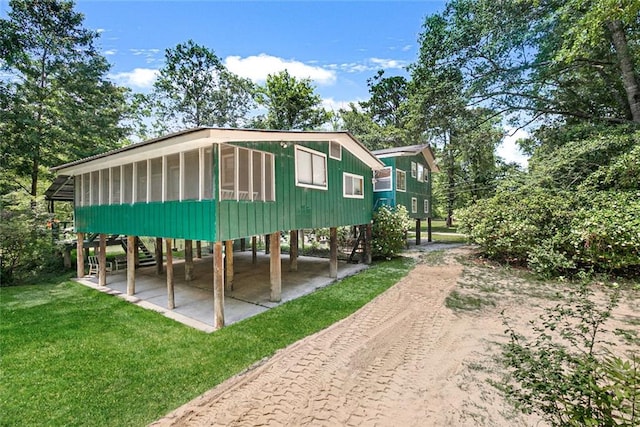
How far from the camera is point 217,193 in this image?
5988mm

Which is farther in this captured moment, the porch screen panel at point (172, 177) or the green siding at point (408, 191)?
the green siding at point (408, 191)

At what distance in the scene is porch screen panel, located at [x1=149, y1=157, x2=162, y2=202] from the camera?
24.4 ft

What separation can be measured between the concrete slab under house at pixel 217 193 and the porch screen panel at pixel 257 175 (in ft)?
0.08

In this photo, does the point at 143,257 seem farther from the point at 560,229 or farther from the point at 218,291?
the point at 560,229

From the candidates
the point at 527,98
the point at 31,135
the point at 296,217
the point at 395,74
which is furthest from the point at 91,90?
the point at 395,74

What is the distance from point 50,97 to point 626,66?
2777 centimetres

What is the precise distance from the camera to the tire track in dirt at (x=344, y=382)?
368 centimetres

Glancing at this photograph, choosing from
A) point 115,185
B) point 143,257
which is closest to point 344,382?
point 115,185

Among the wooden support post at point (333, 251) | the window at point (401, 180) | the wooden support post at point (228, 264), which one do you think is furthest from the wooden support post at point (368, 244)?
the wooden support post at point (228, 264)

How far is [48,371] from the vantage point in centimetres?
471

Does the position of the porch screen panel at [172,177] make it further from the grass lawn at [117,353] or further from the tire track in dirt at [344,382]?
the tire track in dirt at [344,382]

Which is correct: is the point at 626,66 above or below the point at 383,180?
above

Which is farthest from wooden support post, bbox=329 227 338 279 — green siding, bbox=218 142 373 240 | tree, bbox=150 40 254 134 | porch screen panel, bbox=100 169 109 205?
tree, bbox=150 40 254 134

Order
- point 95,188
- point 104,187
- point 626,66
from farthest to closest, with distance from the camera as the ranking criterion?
point 626,66
point 95,188
point 104,187
